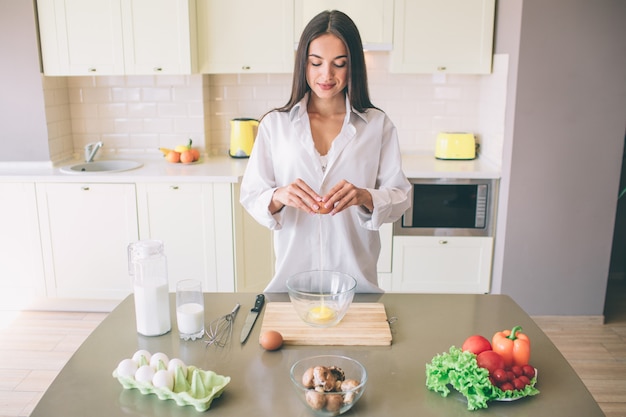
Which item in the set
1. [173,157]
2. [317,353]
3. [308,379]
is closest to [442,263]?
[173,157]

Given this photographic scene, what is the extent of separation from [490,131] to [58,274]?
9.66 ft

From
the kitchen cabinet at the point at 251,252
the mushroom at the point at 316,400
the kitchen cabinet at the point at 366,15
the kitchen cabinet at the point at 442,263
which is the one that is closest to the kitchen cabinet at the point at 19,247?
the kitchen cabinet at the point at 251,252

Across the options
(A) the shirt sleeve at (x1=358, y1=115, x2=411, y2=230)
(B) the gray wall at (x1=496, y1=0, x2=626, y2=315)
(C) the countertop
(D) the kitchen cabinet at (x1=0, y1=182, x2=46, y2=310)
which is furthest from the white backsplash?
(A) the shirt sleeve at (x1=358, y1=115, x2=411, y2=230)

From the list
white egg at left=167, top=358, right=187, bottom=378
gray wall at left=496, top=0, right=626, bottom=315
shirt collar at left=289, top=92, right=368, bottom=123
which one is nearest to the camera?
white egg at left=167, top=358, right=187, bottom=378

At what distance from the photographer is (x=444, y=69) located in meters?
3.80

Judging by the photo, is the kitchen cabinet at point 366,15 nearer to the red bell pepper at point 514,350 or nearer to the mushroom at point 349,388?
the red bell pepper at point 514,350

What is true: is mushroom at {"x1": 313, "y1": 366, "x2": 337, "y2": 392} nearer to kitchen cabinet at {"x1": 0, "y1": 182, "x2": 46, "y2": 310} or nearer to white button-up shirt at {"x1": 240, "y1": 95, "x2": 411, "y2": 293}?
white button-up shirt at {"x1": 240, "y1": 95, "x2": 411, "y2": 293}

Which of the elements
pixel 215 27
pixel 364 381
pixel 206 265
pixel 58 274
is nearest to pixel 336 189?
pixel 364 381

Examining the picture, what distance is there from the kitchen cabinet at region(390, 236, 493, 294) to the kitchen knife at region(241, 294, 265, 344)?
79.9 inches

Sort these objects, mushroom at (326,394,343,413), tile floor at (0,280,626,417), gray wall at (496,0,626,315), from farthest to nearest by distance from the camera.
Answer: gray wall at (496,0,626,315), tile floor at (0,280,626,417), mushroom at (326,394,343,413)

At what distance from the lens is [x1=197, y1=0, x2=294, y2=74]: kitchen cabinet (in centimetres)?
374

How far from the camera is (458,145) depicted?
398cm

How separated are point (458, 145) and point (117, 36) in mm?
2320

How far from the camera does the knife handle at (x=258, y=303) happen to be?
69.3 inches
